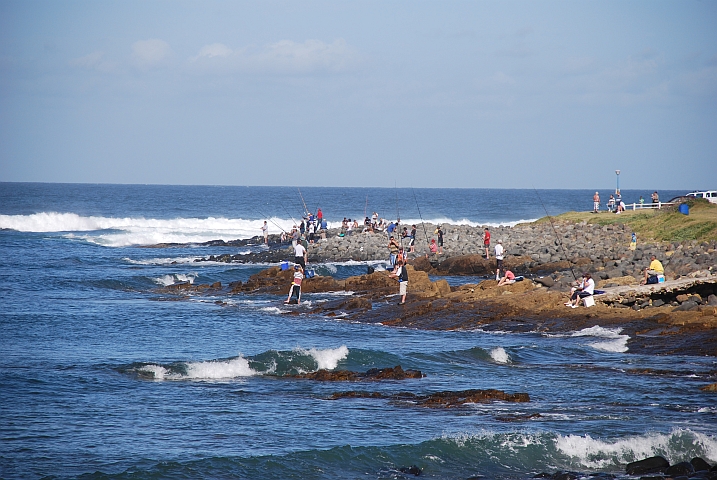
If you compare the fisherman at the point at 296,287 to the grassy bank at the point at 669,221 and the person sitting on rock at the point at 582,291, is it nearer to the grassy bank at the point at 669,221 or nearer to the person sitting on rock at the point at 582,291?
the person sitting on rock at the point at 582,291

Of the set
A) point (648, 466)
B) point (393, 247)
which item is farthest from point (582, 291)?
point (648, 466)

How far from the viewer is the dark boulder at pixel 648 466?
30.7ft

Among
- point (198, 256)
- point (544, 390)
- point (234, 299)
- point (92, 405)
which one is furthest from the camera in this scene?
point (198, 256)

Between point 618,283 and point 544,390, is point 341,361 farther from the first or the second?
point 618,283

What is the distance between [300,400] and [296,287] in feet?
41.3

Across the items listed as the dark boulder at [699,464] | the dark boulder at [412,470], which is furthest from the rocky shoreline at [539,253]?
the dark boulder at [412,470]

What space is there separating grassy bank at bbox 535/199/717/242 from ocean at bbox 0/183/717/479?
14.9 m

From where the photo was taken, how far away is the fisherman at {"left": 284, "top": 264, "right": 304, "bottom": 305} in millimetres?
24188

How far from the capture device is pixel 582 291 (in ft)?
66.6

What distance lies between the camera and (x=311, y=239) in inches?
1671

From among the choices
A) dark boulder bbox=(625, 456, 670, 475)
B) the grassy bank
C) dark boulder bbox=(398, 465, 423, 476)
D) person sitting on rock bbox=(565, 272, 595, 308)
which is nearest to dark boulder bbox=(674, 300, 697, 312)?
person sitting on rock bbox=(565, 272, 595, 308)

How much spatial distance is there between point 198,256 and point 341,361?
1092 inches

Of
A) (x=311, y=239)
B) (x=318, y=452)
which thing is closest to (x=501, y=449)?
(x=318, y=452)

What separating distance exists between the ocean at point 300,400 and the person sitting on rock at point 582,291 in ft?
5.66
